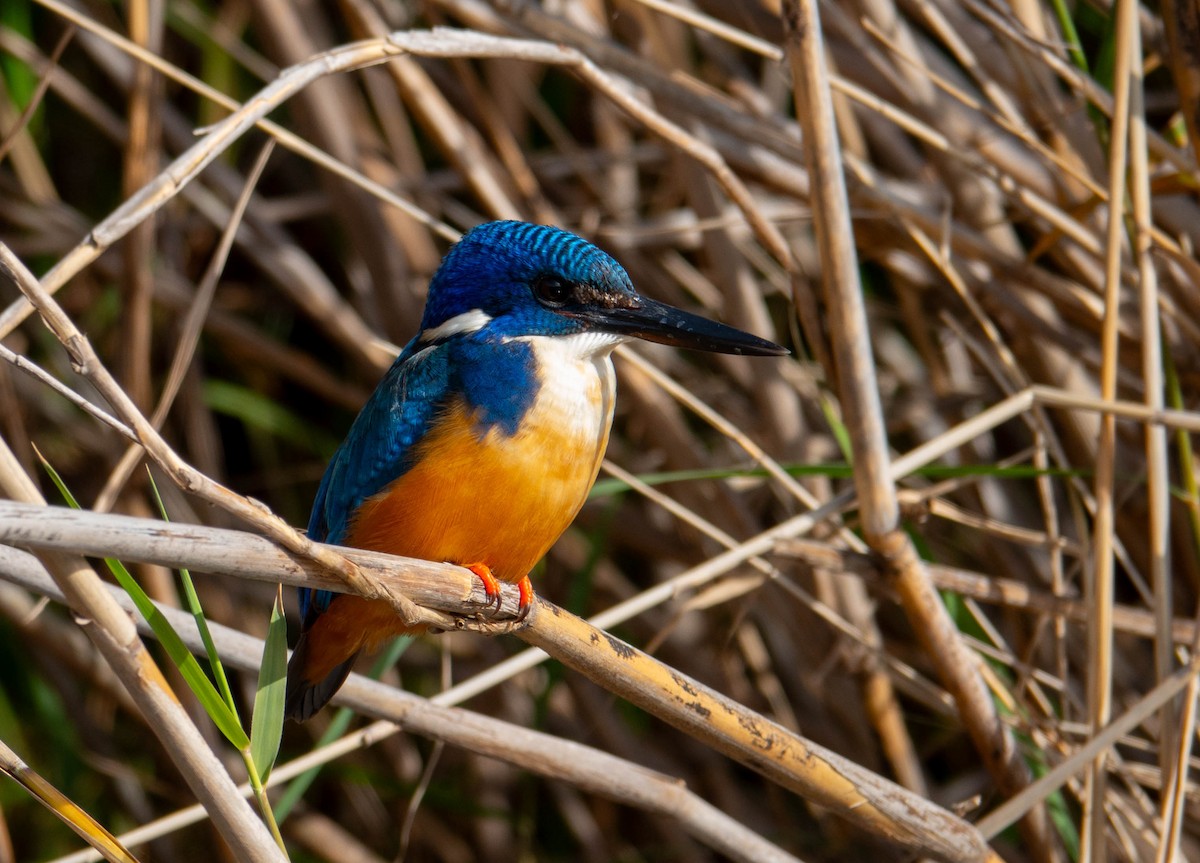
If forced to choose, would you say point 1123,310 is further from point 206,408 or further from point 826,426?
point 206,408

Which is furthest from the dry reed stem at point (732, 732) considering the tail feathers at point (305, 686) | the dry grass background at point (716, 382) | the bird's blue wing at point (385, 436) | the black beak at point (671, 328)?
the black beak at point (671, 328)

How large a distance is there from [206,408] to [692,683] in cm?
188

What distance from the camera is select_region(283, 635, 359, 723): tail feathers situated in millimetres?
1818

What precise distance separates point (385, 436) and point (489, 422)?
195 mm

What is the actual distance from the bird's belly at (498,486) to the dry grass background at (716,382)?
24cm

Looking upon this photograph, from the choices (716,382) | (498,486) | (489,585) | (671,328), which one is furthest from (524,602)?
(716,382)

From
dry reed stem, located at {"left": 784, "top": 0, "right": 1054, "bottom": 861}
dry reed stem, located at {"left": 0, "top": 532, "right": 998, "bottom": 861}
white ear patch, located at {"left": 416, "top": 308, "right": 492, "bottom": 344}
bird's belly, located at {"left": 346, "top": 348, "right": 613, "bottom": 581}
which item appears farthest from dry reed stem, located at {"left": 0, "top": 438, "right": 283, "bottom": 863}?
dry reed stem, located at {"left": 784, "top": 0, "right": 1054, "bottom": 861}

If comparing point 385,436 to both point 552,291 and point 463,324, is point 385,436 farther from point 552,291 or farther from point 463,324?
point 552,291

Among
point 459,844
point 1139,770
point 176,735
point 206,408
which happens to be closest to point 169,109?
point 206,408

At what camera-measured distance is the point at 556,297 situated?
1.78 meters

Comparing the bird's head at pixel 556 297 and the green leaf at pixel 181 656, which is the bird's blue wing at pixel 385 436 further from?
the green leaf at pixel 181 656

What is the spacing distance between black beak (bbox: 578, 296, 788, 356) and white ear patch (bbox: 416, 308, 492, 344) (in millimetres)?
145

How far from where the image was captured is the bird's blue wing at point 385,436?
1.72 metres

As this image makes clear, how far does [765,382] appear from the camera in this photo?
102 inches
